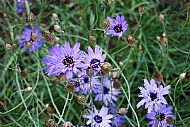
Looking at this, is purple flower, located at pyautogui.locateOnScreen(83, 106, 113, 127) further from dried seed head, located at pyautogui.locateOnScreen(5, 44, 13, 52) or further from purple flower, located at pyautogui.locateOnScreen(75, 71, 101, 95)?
dried seed head, located at pyautogui.locateOnScreen(5, 44, 13, 52)

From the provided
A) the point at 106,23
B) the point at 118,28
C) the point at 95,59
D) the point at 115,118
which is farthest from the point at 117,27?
the point at 115,118

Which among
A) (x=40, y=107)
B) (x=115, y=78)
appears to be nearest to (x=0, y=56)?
(x=40, y=107)

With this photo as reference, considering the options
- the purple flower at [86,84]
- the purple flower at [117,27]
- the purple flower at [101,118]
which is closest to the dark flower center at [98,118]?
the purple flower at [101,118]

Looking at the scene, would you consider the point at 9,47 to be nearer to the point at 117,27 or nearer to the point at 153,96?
the point at 117,27

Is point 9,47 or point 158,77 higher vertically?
point 9,47

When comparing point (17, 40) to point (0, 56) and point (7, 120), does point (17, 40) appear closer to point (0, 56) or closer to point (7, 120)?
point (0, 56)

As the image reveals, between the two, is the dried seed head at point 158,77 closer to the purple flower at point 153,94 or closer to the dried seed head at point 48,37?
the purple flower at point 153,94
